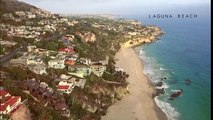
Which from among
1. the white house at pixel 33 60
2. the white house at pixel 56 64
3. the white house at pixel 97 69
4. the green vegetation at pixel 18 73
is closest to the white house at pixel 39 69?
the white house at pixel 56 64

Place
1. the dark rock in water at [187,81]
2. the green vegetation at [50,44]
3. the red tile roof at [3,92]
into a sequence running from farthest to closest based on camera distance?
the green vegetation at [50,44]
the dark rock in water at [187,81]
the red tile roof at [3,92]

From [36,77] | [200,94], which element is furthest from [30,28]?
[200,94]

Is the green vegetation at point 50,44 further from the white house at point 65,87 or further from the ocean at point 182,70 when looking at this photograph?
the white house at point 65,87

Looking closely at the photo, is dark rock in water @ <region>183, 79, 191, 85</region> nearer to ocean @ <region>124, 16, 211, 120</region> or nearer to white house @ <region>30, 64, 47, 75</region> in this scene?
ocean @ <region>124, 16, 211, 120</region>

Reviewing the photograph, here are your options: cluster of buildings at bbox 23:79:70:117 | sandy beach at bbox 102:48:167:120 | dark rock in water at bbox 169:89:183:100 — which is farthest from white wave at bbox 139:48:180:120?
cluster of buildings at bbox 23:79:70:117

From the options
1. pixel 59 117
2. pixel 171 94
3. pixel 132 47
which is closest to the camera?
pixel 59 117

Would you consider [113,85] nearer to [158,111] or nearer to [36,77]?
[158,111]

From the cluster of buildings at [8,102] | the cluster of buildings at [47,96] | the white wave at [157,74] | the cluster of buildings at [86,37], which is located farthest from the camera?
the cluster of buildings at [86,37]
